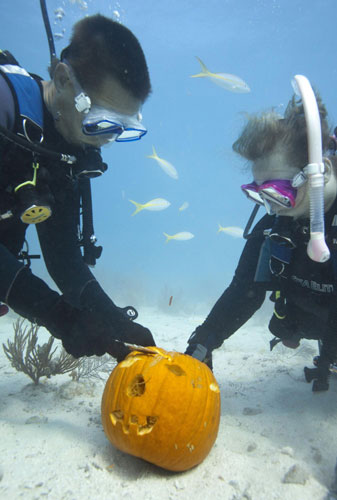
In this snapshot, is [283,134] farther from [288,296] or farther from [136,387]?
[136,387]

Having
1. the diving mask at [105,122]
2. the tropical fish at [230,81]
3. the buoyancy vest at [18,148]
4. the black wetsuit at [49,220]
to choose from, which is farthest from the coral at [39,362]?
the tropical fish at [230,81]

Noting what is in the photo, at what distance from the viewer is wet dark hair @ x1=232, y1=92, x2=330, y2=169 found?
263 centimetres

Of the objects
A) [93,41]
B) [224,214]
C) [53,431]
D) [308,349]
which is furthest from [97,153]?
[224,214]

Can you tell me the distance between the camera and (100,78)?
2.50 meters

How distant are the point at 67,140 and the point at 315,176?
2446 millimetres

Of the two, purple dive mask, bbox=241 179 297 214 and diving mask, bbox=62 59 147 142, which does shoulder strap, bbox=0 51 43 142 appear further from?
purple dive mask, bbox=241 179 297 214

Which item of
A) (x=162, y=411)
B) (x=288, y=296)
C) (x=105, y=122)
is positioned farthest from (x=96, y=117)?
(x=288, y=296)

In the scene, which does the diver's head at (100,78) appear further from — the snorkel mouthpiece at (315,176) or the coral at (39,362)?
the coral at (39,362)

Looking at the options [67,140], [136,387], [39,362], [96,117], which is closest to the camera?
[136,387]

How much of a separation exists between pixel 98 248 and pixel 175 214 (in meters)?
158

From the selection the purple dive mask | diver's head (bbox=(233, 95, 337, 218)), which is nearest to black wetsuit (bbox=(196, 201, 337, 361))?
diver's head (bbox=(233, 95, 337, 218))

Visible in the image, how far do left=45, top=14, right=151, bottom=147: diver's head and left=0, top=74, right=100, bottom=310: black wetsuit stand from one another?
1.25 ft

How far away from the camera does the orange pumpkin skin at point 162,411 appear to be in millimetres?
1772

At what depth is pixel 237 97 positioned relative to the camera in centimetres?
10094
